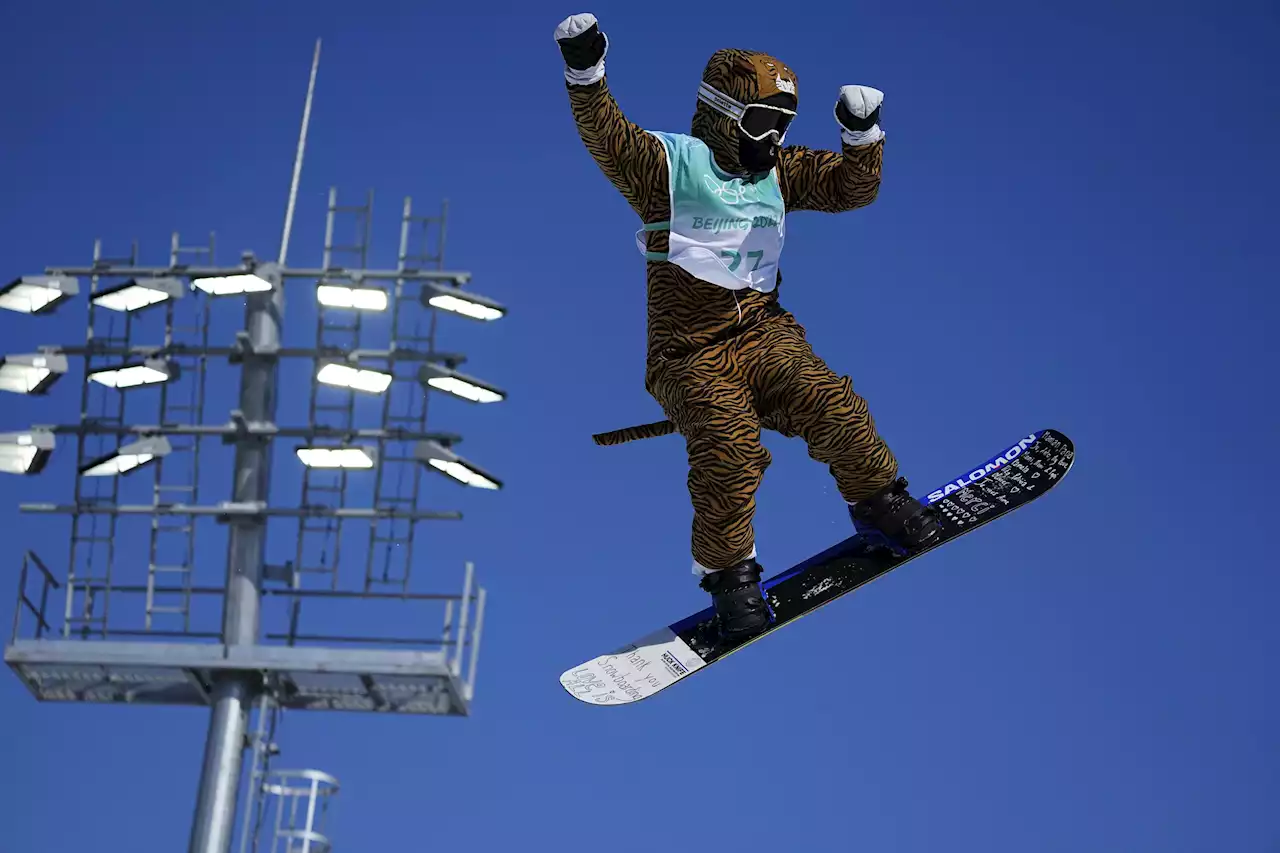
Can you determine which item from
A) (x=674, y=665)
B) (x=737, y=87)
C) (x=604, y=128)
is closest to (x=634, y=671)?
(x=674, y=665)

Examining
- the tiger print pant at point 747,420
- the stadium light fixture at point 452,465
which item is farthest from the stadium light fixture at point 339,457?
the tiger print pant at point 747,420

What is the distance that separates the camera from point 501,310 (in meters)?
15.0

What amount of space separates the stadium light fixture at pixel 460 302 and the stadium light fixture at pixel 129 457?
216 cm

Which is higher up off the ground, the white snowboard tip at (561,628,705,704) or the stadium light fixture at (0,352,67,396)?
the stadium light fixture at (0,352,67,396)

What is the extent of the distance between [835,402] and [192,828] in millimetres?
9429

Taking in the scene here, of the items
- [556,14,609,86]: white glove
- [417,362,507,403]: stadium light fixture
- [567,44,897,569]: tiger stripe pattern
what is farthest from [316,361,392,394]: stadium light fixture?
[556,14,609,86]: white glove

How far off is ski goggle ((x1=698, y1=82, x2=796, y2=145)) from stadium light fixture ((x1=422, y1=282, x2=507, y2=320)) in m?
8.50

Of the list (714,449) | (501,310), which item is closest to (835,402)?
(714,449)

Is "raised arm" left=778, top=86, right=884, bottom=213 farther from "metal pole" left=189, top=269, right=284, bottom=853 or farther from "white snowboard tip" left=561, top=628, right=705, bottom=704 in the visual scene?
"metal pole" left=189, top=269, right=284, bottom=853

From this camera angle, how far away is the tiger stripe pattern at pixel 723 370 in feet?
20.6

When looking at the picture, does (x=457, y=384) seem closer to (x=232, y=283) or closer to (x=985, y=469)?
(x=232, y=283)

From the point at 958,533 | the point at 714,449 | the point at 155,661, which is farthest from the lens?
the point at 155,661

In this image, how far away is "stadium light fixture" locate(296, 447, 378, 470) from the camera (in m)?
14.7

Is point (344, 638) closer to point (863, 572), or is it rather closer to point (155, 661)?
point (155, 661)
